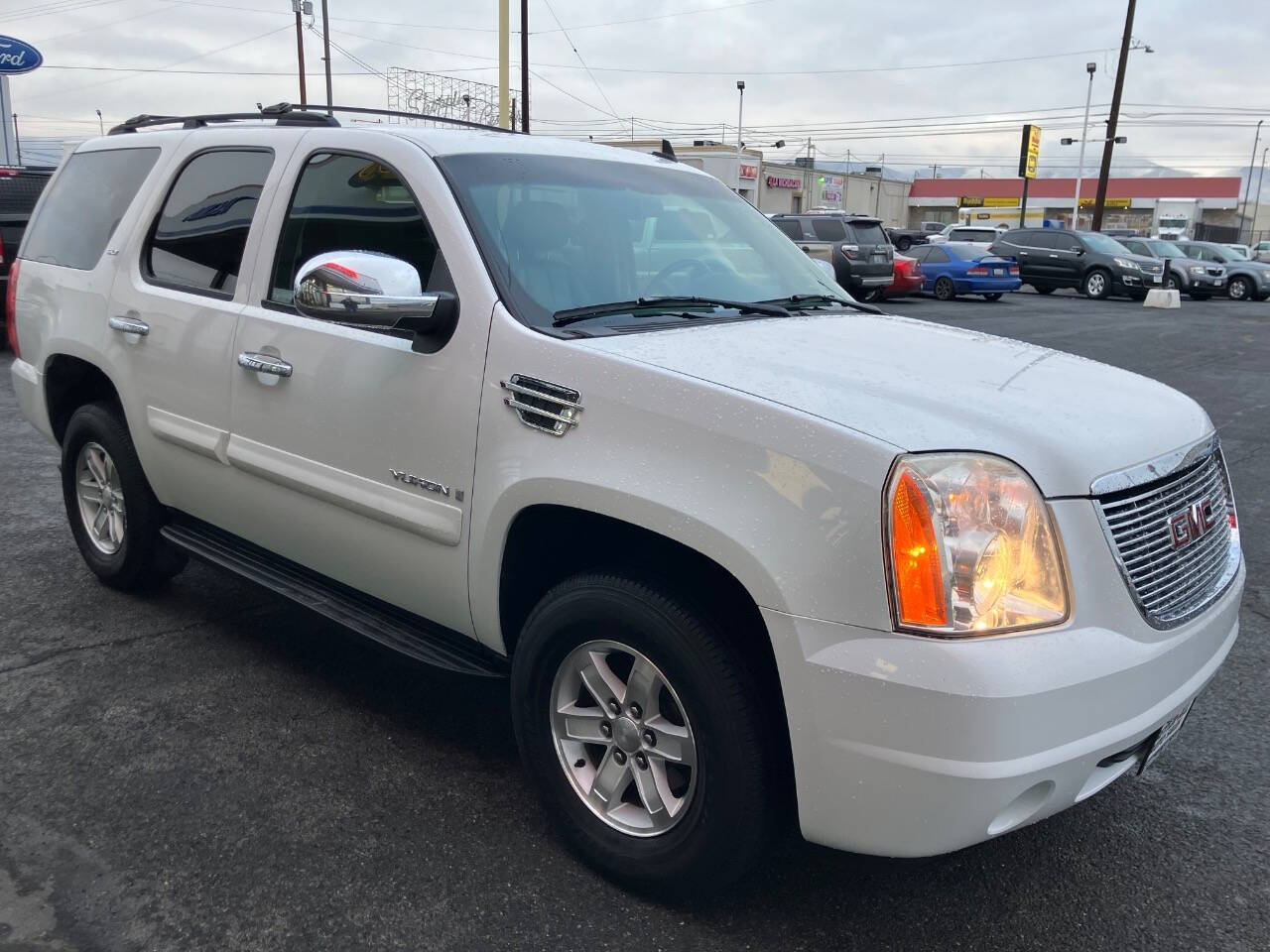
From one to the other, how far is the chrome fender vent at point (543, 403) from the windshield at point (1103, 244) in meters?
27.4

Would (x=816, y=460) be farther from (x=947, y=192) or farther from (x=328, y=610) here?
(x=947, y=192)

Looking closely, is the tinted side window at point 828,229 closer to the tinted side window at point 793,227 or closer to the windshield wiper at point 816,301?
the tinted side window at point 793,227

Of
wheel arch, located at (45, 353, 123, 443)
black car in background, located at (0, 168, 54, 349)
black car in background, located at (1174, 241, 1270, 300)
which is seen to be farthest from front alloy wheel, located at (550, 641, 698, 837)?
black car in background, located at (1174, 241, 1270, 300)

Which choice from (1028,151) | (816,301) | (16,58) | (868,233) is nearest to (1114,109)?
(1028,151)

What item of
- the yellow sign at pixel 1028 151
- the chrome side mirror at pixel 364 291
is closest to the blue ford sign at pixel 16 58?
the chrome side mirror at pixel 364 291

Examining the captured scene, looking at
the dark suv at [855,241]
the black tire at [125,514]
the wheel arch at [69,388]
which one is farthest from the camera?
Answer: the dark suv at [855,241]

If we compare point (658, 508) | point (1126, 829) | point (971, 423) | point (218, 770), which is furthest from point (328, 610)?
point (1126, 829)

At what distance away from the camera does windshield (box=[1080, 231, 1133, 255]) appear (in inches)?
1060

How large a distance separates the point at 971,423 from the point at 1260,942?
4.81 ft

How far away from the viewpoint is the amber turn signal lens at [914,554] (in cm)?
213

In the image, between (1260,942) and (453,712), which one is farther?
(453,712)

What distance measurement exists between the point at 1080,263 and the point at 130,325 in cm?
2688

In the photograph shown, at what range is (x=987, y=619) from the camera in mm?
2137

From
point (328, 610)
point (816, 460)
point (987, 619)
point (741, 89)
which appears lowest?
point (328, 610)
